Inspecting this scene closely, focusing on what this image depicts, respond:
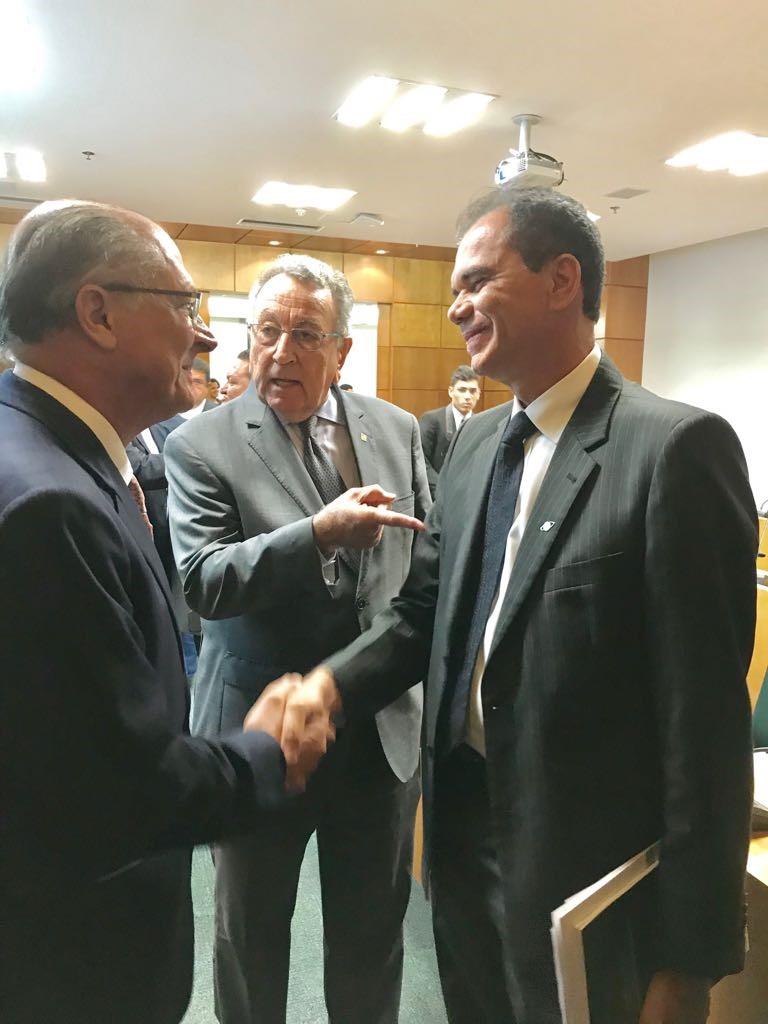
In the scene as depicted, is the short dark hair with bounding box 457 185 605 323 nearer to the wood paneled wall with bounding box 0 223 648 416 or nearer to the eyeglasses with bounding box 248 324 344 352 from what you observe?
the eyeglasses with bounding box 248 324 344 352

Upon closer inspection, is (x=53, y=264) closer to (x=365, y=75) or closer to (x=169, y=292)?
(x=169, y=292)

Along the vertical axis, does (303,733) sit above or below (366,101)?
below

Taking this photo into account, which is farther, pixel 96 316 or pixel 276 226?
pixel 276 226

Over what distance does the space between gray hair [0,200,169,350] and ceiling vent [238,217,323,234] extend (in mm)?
7477

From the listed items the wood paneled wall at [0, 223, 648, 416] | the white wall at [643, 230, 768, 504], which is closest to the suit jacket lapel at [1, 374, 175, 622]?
the white wall at [643, 230, 768, 504]

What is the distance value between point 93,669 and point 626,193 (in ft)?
23.0

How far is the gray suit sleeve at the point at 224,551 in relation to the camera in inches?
58.2

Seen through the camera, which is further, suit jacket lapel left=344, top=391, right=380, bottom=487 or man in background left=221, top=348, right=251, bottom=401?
man in background left=221, top=348, right=251, bottom=401

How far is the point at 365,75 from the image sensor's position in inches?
163

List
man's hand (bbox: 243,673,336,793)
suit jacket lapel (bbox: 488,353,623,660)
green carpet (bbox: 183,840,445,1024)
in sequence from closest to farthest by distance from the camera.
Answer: suit jacket lapel (bbox: 488,353,623,660) → man's hand (bbox: 243,673,336,793) → green carpet (bbox: 183,840,445,1024)

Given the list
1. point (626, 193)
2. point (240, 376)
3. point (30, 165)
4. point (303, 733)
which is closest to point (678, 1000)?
point (303, 733)

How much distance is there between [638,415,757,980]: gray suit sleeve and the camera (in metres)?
1.02

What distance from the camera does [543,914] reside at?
1.13 m

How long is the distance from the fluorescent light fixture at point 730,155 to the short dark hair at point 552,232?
15.6 ft
